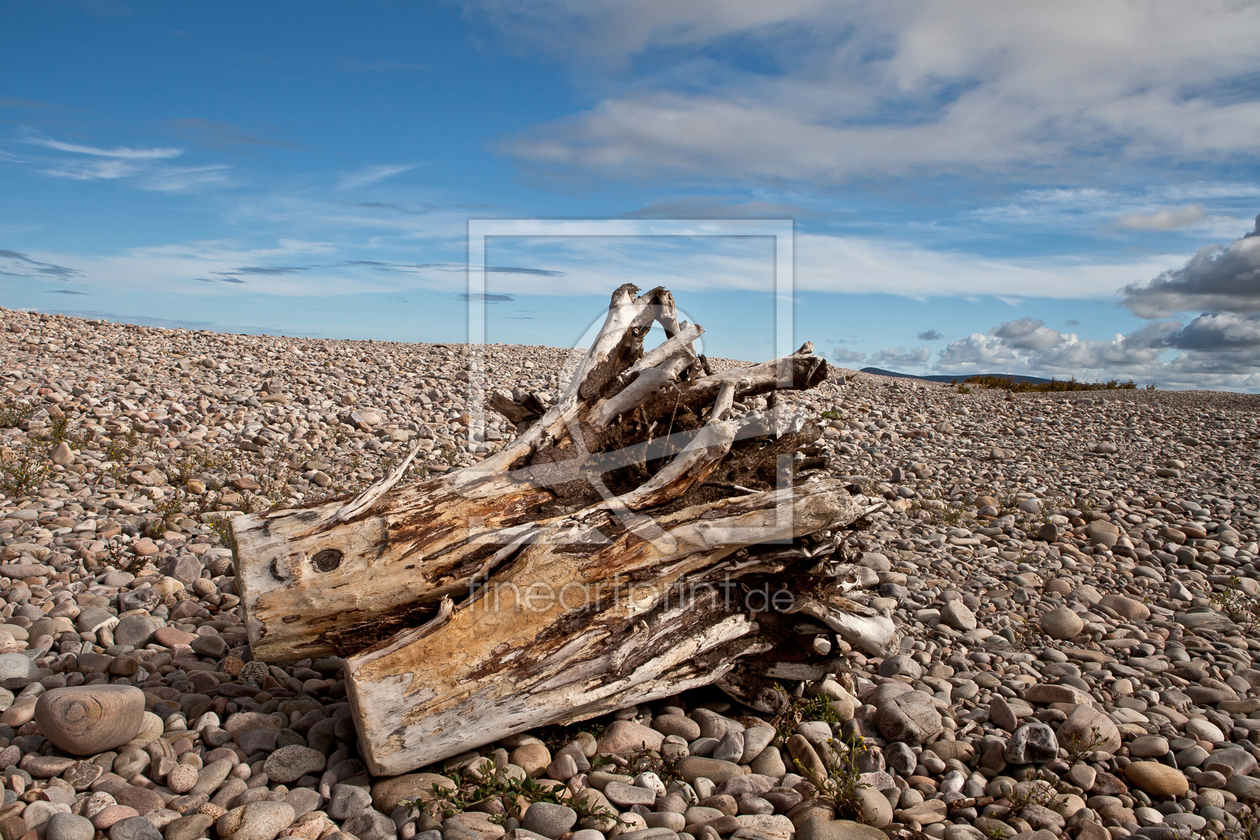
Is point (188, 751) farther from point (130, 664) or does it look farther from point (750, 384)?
point (750, 384)

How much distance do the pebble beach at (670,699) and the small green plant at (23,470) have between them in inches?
1.7

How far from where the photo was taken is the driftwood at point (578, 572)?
12.8 ft

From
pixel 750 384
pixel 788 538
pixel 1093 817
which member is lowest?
pixel 1093 817

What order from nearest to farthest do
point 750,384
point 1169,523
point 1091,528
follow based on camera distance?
point 750,384, point 1091,528, point 1169,523

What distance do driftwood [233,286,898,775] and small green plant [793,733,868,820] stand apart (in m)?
0.47

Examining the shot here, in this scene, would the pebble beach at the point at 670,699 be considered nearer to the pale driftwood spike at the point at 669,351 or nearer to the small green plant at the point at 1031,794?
the small green plant at the point at 1031,794

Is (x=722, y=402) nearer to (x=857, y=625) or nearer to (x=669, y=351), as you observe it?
(x=669, y=351)

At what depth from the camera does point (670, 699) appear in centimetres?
483

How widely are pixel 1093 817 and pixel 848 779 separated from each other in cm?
127

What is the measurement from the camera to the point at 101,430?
9867mm

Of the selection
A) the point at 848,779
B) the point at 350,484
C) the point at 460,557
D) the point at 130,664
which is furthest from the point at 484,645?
the point at 350,484

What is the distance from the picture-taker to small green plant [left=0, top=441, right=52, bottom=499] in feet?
25.6

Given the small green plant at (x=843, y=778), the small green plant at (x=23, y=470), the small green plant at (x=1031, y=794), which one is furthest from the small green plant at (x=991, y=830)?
the small green plant at (x=23, y=470)

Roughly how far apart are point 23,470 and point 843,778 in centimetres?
860
